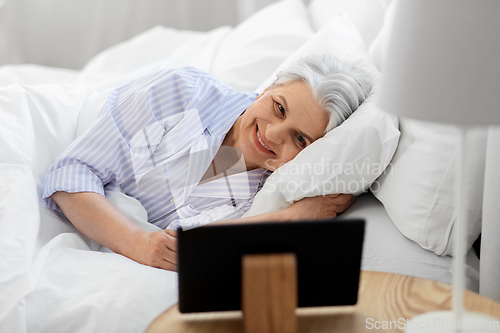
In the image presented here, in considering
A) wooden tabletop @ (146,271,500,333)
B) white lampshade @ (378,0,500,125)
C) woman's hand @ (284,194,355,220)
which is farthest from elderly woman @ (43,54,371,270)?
white lampshade @ (378,0,500,125)

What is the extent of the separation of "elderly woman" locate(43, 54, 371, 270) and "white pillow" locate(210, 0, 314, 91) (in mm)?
446

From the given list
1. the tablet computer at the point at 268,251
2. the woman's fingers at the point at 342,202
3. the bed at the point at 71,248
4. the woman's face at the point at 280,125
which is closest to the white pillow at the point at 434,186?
the bed at the point at 71,248

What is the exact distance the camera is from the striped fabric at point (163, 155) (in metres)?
1.15

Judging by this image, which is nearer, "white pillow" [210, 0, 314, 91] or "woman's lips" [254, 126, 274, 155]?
"woman's lips" [254, 126, 274, 155]

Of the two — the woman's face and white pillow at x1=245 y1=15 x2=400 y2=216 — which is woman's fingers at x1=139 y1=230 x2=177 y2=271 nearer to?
white pillow at x1=245 y1=15 x2=400 y2=216

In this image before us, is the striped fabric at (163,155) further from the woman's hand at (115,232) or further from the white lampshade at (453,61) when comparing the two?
the white lampshade at (453,61)

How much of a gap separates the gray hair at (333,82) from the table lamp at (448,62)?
A: 577 millimetres

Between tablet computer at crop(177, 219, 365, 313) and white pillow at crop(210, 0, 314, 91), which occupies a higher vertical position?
white pillow at crop(210, 0, 314, 91)

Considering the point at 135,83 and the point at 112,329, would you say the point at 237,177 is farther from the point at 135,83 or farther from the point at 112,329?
the point at 112,329

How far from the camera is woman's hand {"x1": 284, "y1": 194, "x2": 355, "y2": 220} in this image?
1128mm

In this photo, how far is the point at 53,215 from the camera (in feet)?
3.61

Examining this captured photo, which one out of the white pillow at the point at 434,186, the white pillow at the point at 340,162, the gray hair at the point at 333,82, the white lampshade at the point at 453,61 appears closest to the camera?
the white lampshade at the point at 453,61

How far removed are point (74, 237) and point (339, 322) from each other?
665 mm

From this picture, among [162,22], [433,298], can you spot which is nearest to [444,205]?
[433,298]
